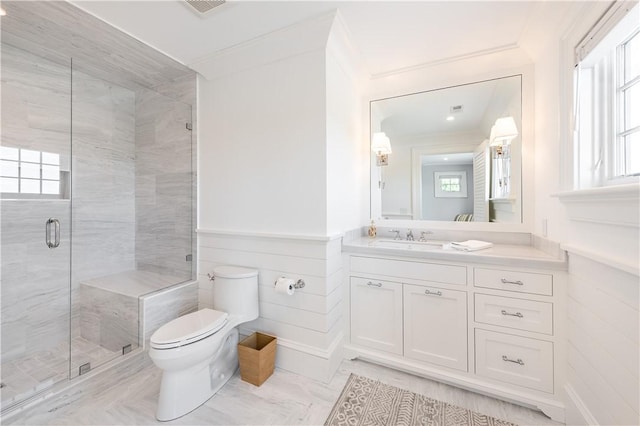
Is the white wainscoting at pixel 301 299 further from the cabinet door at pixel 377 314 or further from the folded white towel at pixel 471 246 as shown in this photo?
the folded white towel at pixel 471 246

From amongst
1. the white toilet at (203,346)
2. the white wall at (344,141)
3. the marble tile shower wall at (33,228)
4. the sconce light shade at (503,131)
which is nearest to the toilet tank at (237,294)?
the white toilet at (203,346)

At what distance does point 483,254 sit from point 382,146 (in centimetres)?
129

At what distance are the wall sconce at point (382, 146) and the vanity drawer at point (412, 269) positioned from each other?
1040 mm

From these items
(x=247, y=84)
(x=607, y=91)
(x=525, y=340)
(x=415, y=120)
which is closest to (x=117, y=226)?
(x=247, y=84)

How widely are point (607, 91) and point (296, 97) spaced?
1.74m

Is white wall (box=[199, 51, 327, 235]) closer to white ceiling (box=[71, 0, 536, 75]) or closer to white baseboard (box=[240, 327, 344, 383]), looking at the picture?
white ceiling (box=[71, 0, 536, 75])

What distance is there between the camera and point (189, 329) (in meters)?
1.62

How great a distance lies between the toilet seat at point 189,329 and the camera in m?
1.47

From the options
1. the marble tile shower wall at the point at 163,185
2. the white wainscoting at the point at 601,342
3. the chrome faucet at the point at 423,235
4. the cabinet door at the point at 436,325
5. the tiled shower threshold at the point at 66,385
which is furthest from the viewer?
the marble tile shower wall at the point at 163,185

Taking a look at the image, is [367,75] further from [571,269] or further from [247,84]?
[571,269]

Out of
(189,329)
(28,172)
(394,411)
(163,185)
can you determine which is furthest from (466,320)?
(28,172)

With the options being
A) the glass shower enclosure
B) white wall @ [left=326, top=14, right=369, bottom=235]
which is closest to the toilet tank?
the glass shower enclosure

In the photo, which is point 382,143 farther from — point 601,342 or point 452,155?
point 601,342

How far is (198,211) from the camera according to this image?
2352 mm
